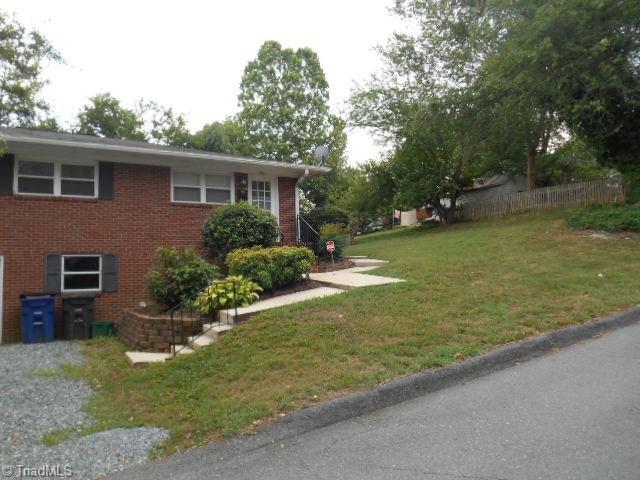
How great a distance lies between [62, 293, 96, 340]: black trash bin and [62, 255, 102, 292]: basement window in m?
0.66

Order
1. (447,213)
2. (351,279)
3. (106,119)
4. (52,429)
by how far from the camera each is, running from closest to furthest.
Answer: (52,429) → (351,279) → (447,213) → (106,119)

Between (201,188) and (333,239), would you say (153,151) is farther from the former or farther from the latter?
(333,239)

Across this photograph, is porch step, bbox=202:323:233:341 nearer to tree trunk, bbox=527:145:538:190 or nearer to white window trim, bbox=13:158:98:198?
white window trim, bbox=13:158:98:198

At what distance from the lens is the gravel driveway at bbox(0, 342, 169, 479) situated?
3.55 metres

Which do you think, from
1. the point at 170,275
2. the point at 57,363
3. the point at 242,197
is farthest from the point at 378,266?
the point at 57,363

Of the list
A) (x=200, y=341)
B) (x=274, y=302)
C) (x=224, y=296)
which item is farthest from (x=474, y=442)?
(x=224, y=296)

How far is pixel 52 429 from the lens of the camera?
14.1 feet

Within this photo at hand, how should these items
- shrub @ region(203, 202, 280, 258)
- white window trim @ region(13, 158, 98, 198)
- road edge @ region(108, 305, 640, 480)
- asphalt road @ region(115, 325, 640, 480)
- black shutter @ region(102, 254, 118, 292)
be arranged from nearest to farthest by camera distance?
asphalt road @ region(115, 325, 640, 480) → road edge @ region(108, 305, 640, 480) → white window trim @ region(13, 158, 98, 198) → black shutter @ region(102, 254, 118, 292) → shrub @ region(203, 202, 280, 258)

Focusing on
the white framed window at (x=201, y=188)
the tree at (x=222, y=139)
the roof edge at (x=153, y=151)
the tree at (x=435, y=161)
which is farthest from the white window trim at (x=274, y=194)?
the tree at (x=222, y=139)

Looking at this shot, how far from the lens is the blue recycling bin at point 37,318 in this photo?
905cm

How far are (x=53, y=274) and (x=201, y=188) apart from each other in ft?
13.5

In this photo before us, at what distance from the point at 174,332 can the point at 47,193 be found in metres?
5.48

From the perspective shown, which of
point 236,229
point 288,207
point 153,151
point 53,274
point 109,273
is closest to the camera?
point 53,274

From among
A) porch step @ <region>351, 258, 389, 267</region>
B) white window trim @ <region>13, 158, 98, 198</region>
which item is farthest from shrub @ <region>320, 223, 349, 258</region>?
white window trim @ <region>13, 158, 98, 198</region>
